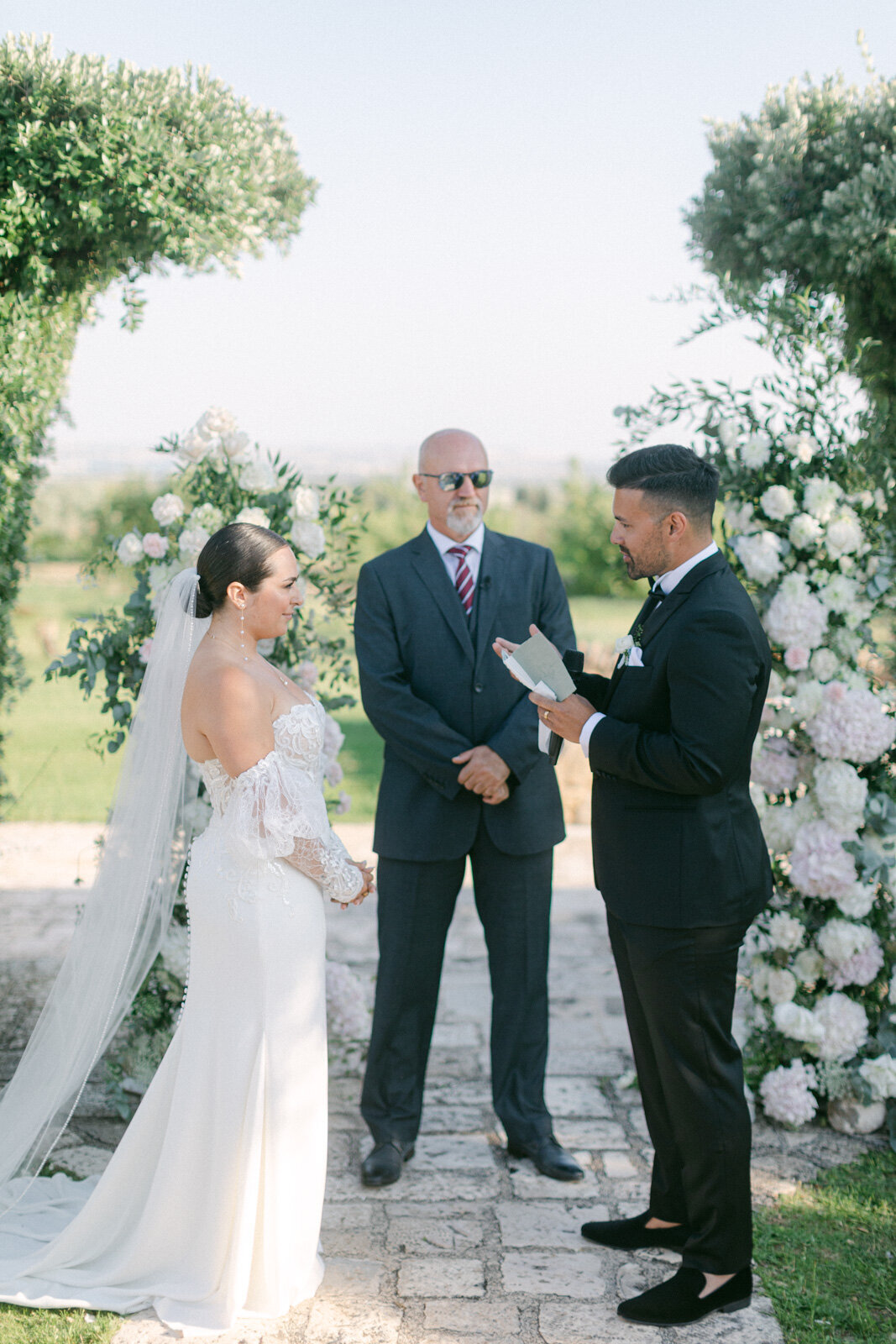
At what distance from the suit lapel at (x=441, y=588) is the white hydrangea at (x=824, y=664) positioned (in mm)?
1414

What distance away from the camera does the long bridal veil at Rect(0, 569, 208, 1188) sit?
144 inches

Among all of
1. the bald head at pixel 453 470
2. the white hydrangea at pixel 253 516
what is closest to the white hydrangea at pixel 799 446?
the bald head at pixel 453 470

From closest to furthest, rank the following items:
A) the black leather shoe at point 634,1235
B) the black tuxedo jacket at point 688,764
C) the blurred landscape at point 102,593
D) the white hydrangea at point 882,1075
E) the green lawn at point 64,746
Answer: the black tuxedo jacket at point 688,764 < the black leather shoe at point 634,1235 < the white hydrangea at point 882,1075 < the blurred landscape at point 102,593 < the green lawn at point 64,746

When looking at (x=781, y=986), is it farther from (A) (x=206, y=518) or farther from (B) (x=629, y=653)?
(A) (x=206, y=518)

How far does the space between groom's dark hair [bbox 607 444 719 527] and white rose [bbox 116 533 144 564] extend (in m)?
2.16

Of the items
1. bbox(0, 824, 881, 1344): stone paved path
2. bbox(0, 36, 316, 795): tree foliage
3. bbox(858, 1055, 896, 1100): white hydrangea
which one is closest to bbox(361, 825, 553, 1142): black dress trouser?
bbox(0, 824, 881, 1344): stone paved path

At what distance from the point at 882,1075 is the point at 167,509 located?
3.54 metres

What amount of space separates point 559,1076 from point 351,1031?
987 millimetres

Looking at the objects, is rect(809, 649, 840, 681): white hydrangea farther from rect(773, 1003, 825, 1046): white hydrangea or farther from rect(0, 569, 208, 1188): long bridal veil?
rect(0, 569, 208, 1188): long bridal veil

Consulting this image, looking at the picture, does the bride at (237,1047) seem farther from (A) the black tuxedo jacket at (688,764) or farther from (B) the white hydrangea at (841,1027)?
(B) the white hydrangea at (841,1027)

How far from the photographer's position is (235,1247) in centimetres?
322

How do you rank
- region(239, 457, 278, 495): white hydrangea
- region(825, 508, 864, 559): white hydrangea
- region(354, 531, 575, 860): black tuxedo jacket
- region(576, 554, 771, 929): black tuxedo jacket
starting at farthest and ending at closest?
region(239, 457, 278, 495): white hydrangea, region(825, 508, 864, 559): white hydrangea, region(354, 531, 575, 860): black tuxedo jacket, region(576, 554, 771, 929): black tuxedo jacket

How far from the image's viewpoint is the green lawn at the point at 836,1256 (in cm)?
325

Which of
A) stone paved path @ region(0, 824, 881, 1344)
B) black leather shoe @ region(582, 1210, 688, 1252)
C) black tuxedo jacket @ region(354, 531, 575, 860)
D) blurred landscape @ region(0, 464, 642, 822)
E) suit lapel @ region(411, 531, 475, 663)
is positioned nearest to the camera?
stone paved path @ region(0, 824, 881, 1344)
